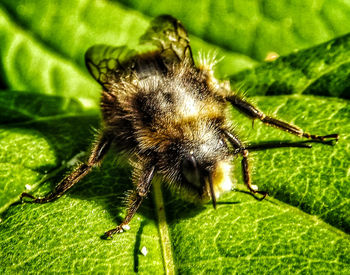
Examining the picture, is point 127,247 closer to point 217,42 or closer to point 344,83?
point 344,83

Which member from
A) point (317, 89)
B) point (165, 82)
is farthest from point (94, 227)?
point (317, 89)

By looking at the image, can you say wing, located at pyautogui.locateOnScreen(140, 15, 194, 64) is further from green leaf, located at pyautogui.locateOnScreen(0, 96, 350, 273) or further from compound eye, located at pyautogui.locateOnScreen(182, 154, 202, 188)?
compound eye, located at pyautogui.locateOnScreen(182, 154, 202, 188)

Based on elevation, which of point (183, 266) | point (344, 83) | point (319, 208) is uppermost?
point (344, 83)

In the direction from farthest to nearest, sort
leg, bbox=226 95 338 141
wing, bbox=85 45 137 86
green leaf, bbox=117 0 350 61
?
1. green leaf, bbox=117 0 350 61
2. wing, bbox=85 45 137 86
3. leg, bbox=226 95 338 141

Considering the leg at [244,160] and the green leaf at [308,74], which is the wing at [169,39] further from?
the leg at [244,160]

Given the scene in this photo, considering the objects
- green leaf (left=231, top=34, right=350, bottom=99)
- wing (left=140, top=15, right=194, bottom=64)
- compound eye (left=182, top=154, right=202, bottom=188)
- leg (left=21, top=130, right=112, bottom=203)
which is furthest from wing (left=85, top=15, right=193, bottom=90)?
compound eye (left=182, top=154, right=202, bottom=188)

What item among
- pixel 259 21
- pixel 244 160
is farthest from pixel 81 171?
pixel 259 21

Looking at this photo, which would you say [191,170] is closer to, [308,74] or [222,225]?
[222,225]

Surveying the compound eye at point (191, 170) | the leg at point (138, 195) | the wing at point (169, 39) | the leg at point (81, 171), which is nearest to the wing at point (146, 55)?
the wing at point (169, 39)
